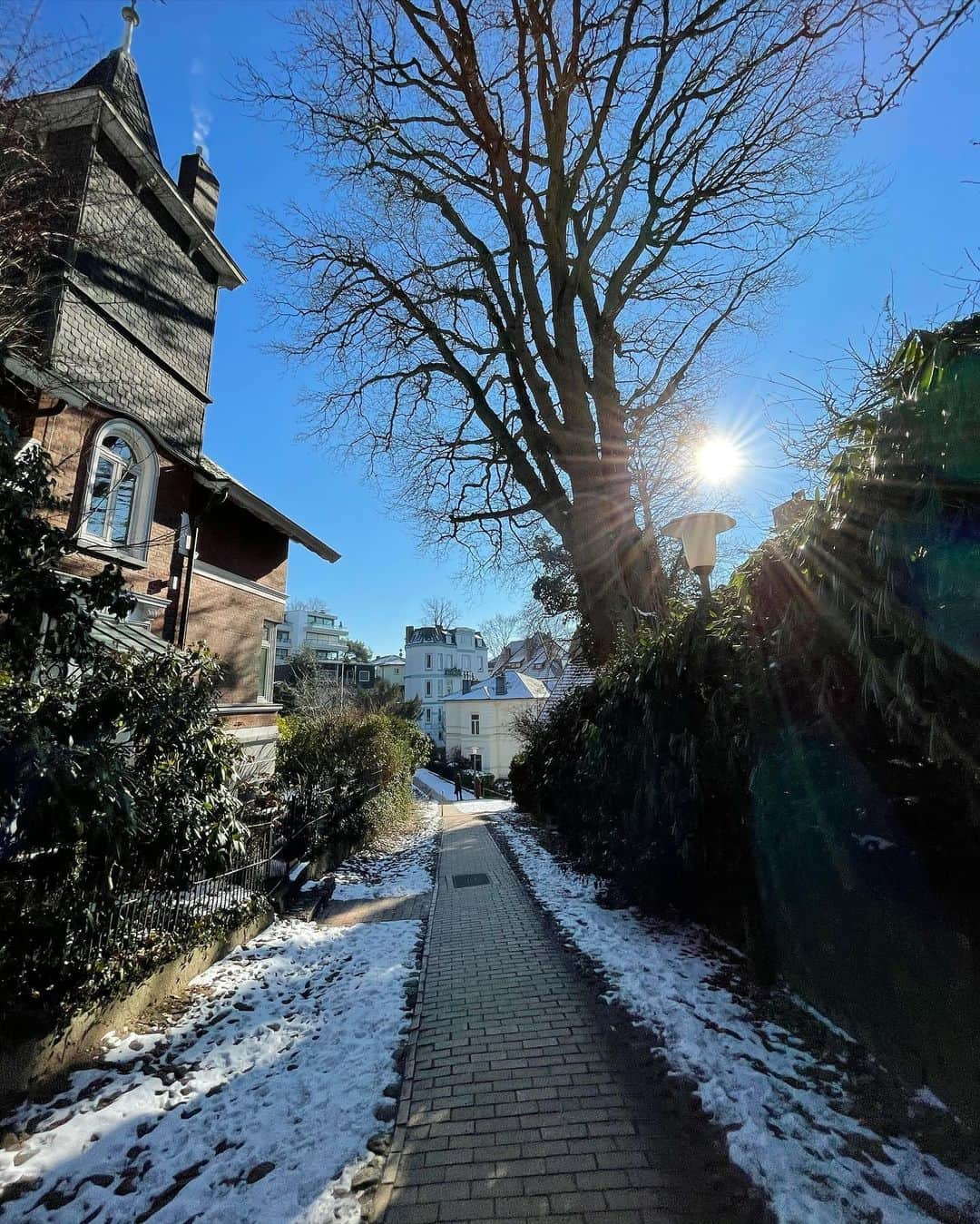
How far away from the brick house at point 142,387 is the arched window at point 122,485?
0.02 m

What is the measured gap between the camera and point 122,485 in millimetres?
9359

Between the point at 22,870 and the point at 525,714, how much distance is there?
13720 mm

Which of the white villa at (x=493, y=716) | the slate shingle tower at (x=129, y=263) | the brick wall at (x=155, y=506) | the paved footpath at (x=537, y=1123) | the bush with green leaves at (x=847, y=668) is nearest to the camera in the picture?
the bush with green leaves at (x=847, y=668)

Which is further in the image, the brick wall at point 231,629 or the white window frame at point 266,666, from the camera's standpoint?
the white window frame at point 266,666

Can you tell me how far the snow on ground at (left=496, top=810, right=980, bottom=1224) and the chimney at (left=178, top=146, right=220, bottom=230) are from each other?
16.0 meters

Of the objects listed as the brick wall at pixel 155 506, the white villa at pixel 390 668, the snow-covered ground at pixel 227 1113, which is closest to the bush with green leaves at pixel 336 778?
the snow-covered ground at pixel 227 1113

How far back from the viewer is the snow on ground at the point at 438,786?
1124 inches

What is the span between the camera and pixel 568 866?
8680 mm

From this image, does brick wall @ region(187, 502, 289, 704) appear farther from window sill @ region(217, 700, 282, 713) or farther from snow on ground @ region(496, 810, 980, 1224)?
snow on ground @ region(496, 810, 980, 1224)

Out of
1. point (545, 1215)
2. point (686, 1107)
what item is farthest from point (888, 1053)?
point (545, 1215)

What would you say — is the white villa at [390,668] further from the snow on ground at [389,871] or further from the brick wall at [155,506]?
the brick wall at [155,506]

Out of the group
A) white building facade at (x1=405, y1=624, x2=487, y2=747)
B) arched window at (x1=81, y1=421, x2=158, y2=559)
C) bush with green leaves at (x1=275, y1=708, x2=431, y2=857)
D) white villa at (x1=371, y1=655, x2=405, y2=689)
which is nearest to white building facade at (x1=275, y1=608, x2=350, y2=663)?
white villa at (x1=371, y1=655, x2=405, y2=689)

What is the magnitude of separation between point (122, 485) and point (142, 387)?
195cm

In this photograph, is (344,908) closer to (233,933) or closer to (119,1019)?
(233,933)
